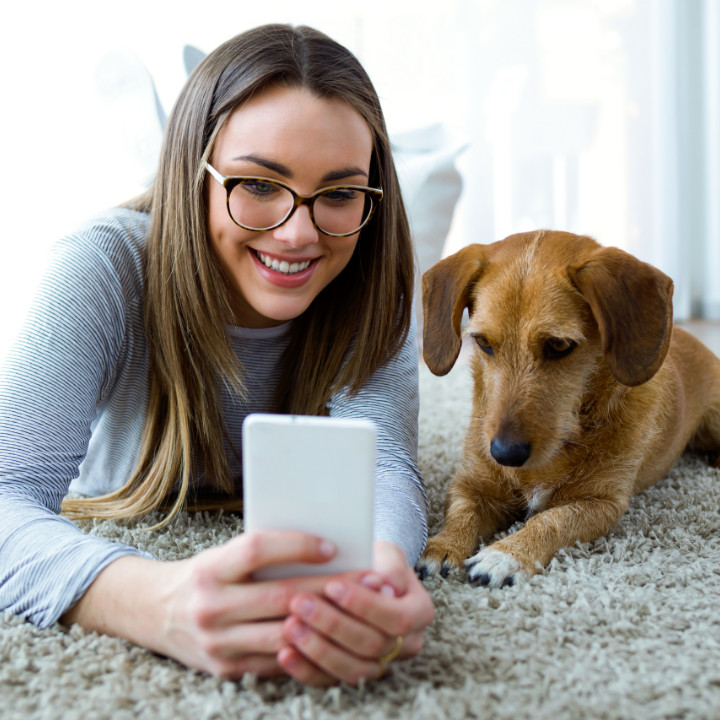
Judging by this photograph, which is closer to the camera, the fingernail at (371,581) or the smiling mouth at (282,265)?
the fingernail at (371,581)

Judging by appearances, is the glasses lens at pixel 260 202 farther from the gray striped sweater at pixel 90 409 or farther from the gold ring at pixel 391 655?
the gold ring at pixel 391 655

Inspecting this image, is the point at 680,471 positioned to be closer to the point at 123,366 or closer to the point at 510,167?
the point at 123,366

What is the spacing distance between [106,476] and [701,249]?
541 centimetres

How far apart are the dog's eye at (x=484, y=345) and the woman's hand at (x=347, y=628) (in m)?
0.72

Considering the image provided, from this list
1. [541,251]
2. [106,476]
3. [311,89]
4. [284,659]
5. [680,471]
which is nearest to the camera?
[284,659]

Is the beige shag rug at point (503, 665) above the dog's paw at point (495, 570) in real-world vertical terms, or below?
above

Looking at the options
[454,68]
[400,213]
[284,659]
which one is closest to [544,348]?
[400,213]

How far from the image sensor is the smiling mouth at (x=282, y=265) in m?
1.43

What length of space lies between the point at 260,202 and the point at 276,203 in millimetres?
29

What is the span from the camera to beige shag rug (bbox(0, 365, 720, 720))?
2.88 ft

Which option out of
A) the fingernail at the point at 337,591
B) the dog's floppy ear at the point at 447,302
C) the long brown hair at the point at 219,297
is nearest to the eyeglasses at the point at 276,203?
the long brown hair at the point at 219,297

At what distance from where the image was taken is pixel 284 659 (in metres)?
0.87

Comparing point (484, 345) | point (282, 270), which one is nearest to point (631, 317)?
point (484, 345)

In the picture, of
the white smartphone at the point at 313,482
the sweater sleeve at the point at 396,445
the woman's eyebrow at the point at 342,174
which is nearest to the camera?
the white smartphone at the point at 313,482
